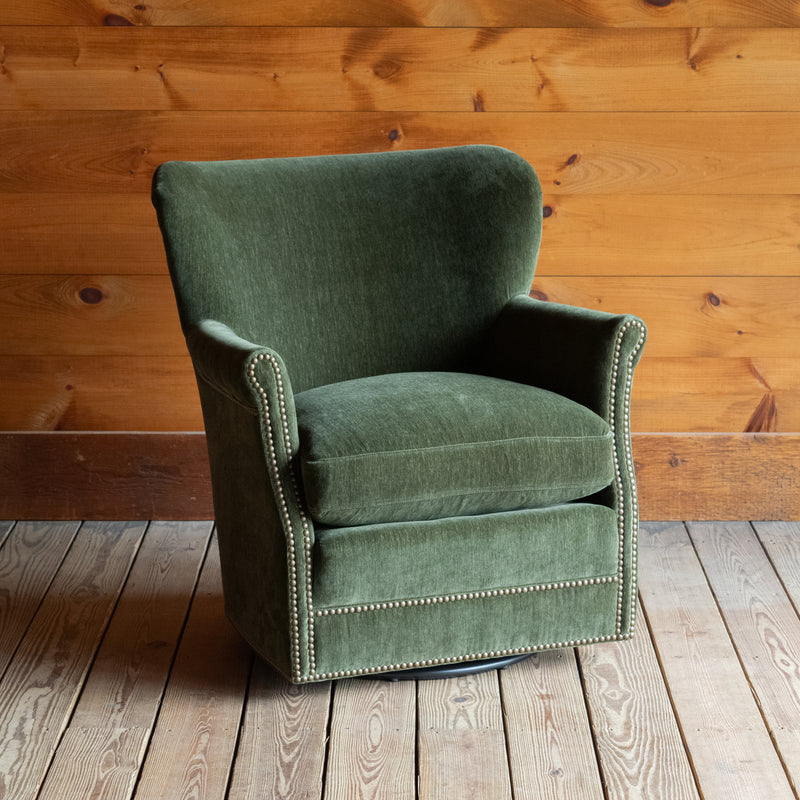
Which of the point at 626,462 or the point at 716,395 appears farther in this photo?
the point at 716,395

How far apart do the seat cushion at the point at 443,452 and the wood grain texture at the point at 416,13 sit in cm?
114

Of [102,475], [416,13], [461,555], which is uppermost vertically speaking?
[416,13]

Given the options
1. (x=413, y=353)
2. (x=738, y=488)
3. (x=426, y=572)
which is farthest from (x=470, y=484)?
(x=738, y=488)

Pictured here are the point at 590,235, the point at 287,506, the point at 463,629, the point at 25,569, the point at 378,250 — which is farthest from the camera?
the point at 590,235

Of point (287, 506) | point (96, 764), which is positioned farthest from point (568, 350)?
point (96, 764)

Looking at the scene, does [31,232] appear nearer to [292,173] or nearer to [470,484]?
[292,173]

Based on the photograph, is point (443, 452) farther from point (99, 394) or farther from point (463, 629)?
point (99, 394)

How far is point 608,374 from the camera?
1.99 m

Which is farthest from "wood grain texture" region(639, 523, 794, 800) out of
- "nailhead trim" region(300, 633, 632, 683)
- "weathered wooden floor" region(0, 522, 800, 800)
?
"nailhead trim" region(300, 633, 632, 683)

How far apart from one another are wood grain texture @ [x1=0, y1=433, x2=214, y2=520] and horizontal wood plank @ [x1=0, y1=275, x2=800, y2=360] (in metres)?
0.25

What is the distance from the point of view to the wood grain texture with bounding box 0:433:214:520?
2.82 metres

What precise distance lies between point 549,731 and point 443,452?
0.53 metres

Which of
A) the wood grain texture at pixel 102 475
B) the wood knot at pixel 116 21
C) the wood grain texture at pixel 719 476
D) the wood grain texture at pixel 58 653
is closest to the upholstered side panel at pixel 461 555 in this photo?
the wood grain texture at pixel 58 653

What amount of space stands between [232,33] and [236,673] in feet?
5.26
